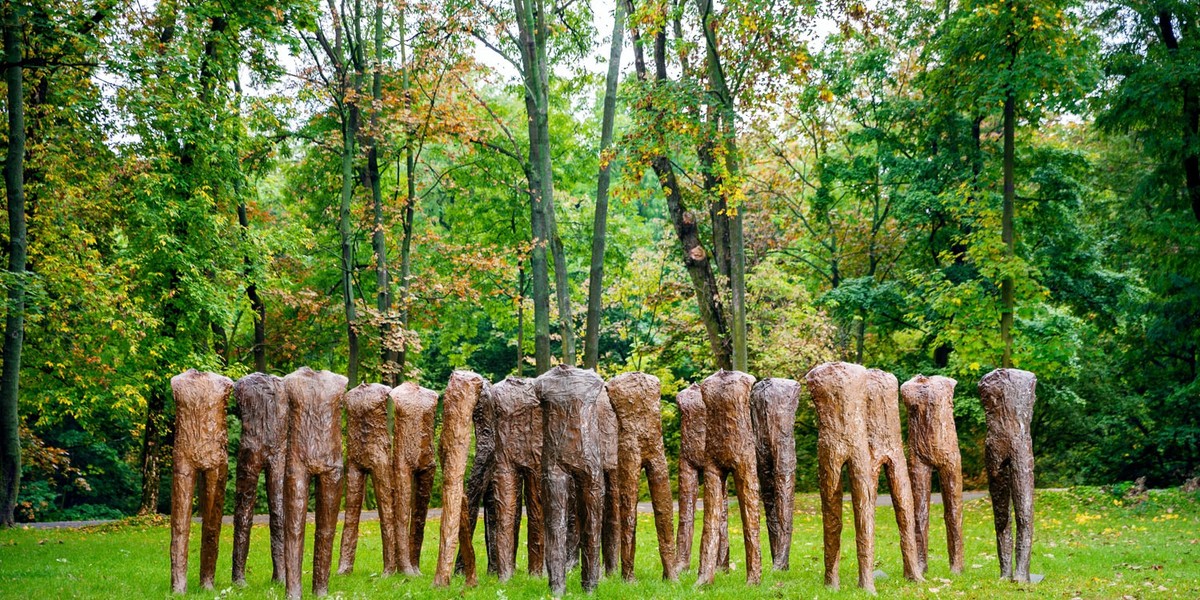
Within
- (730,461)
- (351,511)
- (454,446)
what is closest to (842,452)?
(730,461)

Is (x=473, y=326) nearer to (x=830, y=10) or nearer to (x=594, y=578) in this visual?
(x=830, y=10)

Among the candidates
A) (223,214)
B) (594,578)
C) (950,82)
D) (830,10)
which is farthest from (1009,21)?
(223,214)

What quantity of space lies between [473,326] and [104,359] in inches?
440

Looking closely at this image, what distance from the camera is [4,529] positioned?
15.4m

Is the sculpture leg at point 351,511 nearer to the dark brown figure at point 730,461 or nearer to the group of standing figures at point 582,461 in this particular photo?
the group of standing figures at point 582,461

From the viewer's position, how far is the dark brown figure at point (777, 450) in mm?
9180

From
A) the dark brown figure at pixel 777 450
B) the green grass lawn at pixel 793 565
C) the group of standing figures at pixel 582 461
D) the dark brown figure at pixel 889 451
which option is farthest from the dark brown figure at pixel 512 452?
the dark brown figure at pixel 889 451

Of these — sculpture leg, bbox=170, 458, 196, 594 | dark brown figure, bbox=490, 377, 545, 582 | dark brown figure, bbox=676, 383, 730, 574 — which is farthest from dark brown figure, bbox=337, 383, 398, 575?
dark brown figure, bbox=676, 383, 730, 574

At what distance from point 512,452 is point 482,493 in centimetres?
99

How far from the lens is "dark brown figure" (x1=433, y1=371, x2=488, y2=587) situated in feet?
30.1

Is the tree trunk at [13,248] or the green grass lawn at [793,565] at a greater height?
the tree trunk at [13,248]

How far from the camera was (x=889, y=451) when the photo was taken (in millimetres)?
9164

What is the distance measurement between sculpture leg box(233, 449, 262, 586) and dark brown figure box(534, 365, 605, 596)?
2.98 meters

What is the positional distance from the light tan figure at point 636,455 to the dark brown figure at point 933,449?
2697mm
